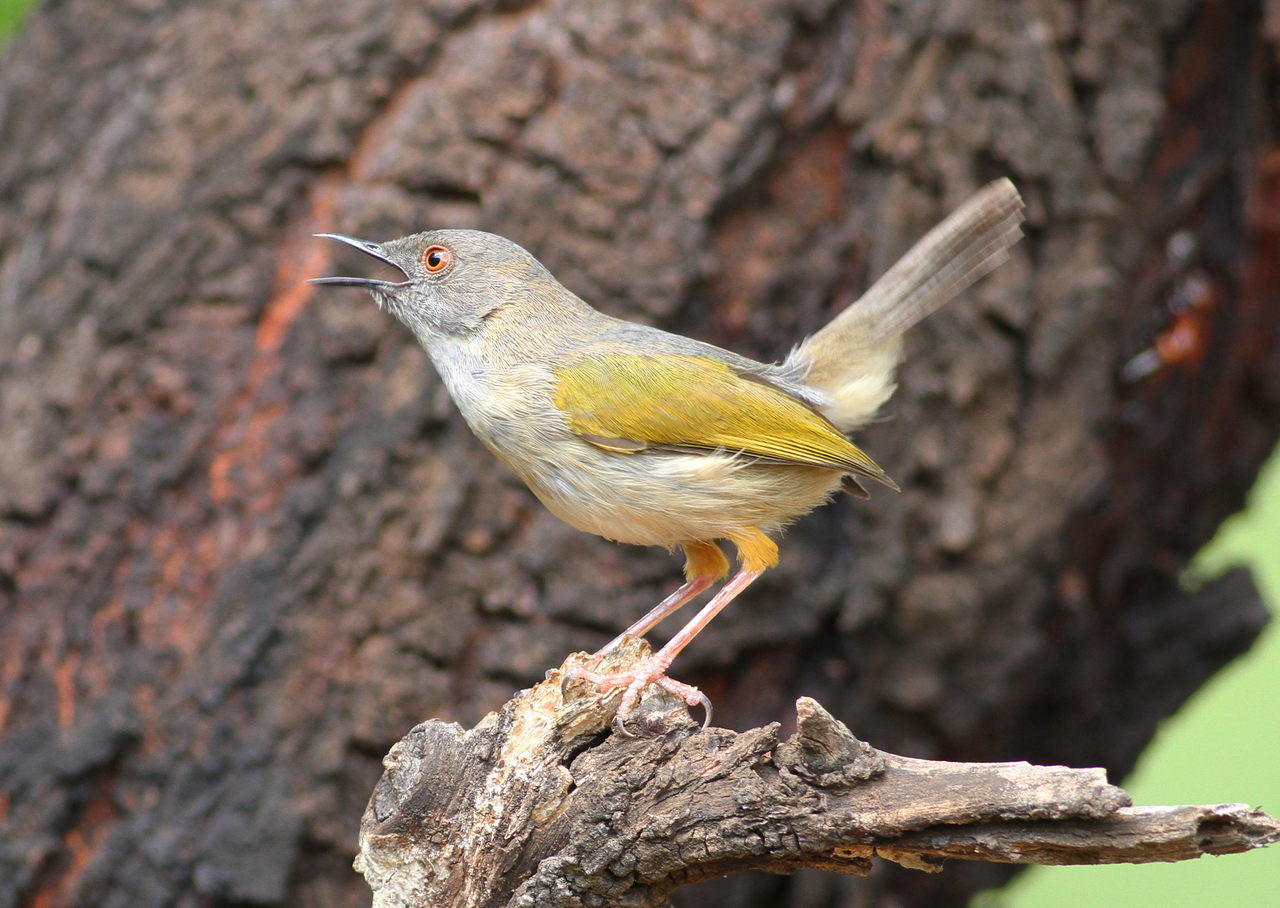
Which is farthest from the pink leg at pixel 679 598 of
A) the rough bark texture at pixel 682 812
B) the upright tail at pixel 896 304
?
the rough bark texture at pixel 682 812

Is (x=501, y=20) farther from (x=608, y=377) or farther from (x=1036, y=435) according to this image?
(x=1036, y=435)

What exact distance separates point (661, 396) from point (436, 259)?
1.12m

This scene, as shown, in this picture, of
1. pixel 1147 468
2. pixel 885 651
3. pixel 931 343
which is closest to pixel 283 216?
pixel 931 343

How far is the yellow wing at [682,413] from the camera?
14.6 feet

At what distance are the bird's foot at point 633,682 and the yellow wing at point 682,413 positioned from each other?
0.78m

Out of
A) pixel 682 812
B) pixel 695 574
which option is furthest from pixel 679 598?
pixel 682 812

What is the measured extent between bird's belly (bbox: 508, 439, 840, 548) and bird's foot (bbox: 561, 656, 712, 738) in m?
0.49

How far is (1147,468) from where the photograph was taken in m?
6.81

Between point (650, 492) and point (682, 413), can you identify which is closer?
point (650, 492)

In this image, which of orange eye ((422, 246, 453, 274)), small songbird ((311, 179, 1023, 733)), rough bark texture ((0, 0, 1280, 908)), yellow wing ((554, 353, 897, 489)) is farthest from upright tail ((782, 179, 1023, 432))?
orange eye ((422, 246, 453, 274))

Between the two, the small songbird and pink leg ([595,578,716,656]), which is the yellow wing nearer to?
the small songbird

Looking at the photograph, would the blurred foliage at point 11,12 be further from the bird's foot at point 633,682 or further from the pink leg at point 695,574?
the bird's foot at point 633,682

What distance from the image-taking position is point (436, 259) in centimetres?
492

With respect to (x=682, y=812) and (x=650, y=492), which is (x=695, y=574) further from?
(x=682, y=812)
